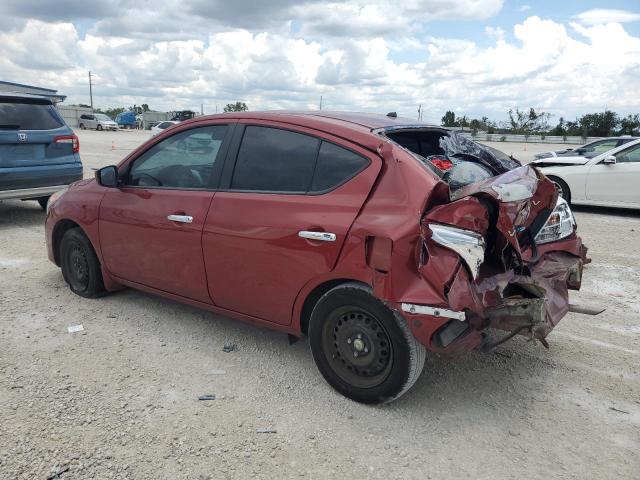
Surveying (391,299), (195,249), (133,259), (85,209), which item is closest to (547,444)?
(391,299)

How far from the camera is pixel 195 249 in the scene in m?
3.79

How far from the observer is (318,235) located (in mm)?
3148

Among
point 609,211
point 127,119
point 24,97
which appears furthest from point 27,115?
point 127,119

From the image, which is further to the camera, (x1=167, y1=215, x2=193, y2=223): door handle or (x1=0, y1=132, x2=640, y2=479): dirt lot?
(x1=167, y1=215, x2=193, y2=223): door handle

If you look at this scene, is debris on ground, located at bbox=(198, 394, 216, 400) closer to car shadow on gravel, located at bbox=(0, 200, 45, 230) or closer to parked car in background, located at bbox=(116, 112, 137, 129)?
car shadow on gravel, located at bbox=(0, 200, 45, 230)

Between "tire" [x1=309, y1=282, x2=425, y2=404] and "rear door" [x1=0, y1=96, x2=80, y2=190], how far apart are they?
6.14 meters

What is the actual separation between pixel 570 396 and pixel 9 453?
3193 mm

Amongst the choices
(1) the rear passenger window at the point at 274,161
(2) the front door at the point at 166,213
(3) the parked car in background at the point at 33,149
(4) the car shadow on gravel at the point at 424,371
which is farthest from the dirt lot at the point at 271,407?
(3) the parked car in background at the point at 33,149

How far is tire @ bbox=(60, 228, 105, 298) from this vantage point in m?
4.74

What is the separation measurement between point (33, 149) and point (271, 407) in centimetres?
639

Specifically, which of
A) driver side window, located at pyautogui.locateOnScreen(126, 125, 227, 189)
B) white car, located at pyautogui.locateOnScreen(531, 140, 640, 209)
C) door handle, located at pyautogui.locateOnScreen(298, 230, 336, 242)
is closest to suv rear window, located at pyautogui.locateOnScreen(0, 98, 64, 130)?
driver side window, located at pyautogui.locateOnScreen(126, 125, 227, 189)

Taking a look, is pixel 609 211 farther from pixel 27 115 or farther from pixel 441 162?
pixel 27 115

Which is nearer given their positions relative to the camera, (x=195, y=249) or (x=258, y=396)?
(x=258, y=396)

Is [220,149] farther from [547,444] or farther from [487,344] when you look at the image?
[547,444]
